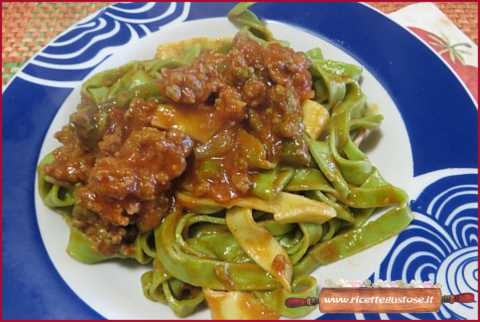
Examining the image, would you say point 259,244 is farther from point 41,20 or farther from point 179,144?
point 41,20

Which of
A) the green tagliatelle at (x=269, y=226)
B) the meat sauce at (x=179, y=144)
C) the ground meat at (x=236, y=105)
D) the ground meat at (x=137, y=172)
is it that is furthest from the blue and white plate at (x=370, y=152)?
the ground meat at (x=236, y=105)

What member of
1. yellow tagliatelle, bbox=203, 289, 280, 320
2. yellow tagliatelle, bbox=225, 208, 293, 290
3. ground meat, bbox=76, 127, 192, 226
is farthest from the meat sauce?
yellow tagliatelle, bbox=203, 289, 280, 320

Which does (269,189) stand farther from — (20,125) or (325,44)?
(20,125)

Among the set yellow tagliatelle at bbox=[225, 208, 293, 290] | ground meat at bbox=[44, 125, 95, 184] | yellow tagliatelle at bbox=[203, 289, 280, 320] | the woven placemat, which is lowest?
yellow tagliatelle at bbox=[203, 289, 280, 320]

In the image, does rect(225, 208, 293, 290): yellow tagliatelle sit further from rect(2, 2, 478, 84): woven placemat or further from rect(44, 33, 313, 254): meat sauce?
rect(2, 2, 478, 84): woven placemat

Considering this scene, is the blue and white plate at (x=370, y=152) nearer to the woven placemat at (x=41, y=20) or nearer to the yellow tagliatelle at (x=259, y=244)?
the yellow tagliatelle at (x=259, y=244)

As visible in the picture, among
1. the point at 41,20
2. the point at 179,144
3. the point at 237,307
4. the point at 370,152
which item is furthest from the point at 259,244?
the point at 41,20

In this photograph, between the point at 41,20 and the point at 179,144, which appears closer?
the point at 179,144
